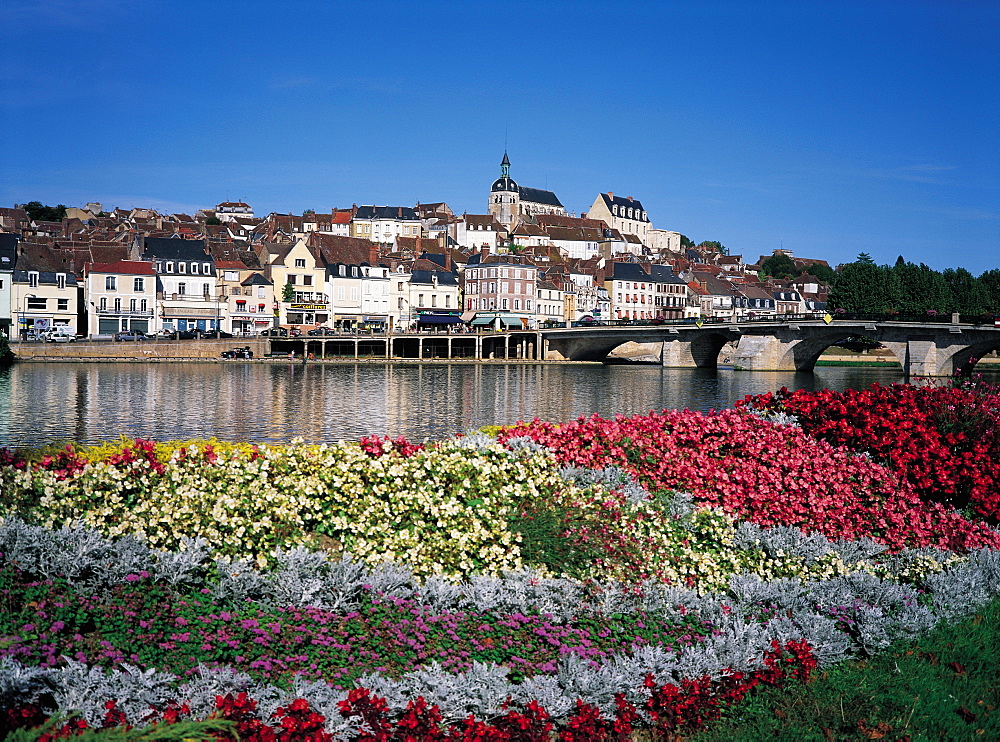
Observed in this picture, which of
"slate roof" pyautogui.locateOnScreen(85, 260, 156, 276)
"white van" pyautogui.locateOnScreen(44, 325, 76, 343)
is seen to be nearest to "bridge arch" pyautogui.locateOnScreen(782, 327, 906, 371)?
"white van" pyautogui.locateOnScreen(44, 325, 76, 343)

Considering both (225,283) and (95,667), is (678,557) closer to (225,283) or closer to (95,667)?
(95,667)

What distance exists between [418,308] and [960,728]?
9941 centimetres

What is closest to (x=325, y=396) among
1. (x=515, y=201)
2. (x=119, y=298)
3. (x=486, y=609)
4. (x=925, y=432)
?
(x=925, y=432)

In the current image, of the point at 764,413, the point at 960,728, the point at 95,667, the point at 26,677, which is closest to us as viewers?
the point at 26,677

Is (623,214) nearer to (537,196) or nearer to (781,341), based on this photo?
(537,196)

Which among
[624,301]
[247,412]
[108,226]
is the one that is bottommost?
[247,412]

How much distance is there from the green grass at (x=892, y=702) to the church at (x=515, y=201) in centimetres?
17440

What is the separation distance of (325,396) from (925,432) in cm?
3567

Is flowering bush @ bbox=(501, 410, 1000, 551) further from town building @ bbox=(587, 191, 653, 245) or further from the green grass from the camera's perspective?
town building @ bbox=(587, 191, 653, 245)

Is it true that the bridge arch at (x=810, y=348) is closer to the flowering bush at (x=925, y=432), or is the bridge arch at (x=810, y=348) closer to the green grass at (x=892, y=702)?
the flowering bush at (x=925, y=432)

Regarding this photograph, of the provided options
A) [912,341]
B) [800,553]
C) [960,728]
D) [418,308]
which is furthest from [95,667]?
[418,308]

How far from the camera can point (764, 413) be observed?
15.1 meters

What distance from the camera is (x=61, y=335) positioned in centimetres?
8044

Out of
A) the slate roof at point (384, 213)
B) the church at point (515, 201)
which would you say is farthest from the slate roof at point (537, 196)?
the slate roof at point (384, 213)
